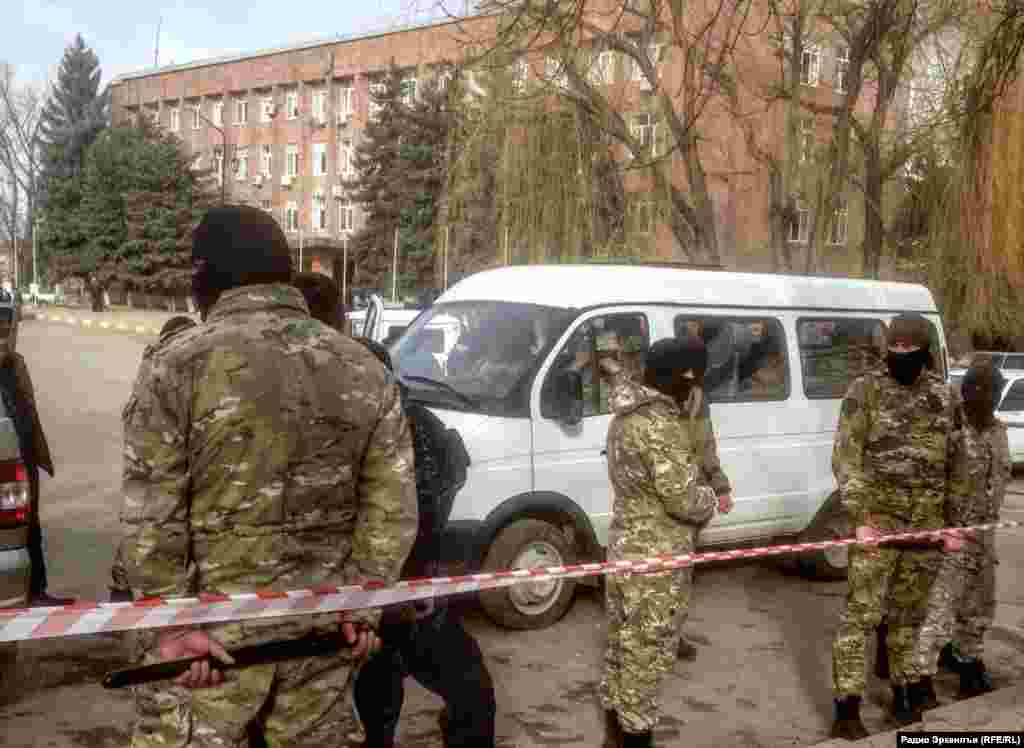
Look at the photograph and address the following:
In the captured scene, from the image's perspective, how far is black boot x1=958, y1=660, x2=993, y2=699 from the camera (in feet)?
18.4

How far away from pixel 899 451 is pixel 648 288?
107 inches

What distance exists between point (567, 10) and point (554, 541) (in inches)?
121

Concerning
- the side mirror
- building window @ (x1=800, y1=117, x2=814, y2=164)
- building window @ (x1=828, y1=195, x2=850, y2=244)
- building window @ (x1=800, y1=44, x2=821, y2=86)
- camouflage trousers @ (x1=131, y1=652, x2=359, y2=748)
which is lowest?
camouflage trousers @ (x1=131, y1=652, x2=359, y2=748)

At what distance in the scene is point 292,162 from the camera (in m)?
63.9

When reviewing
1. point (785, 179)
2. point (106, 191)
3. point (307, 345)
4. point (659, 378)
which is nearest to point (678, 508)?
point (659, 378)

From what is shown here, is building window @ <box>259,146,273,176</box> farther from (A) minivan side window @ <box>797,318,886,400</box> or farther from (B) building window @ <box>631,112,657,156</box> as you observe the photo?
(A) minivan side window @ <box>797,318,886,400</box>

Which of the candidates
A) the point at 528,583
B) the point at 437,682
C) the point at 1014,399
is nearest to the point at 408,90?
the point at 1014,399

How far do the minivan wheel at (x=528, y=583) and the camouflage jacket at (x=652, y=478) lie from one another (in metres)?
2.04

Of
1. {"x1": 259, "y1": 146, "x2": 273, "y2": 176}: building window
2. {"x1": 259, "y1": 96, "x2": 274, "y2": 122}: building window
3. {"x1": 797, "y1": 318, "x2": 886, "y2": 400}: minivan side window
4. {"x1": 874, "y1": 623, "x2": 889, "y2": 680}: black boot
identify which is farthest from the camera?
{"x1": 259, "y1": 146, "x2": 273, "y2": 176}: building window

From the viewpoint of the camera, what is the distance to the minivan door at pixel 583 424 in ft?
21.6

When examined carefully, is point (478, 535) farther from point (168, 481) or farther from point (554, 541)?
point (168, 481)

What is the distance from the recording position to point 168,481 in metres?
2.44

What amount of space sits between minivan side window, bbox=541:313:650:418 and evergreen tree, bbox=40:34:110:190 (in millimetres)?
69737

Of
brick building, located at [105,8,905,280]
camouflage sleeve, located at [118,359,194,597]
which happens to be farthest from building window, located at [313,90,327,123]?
camouflage sleeve, located at [118,359,194,597]
